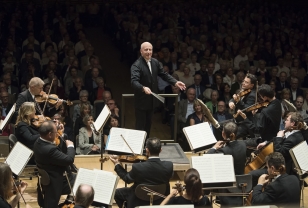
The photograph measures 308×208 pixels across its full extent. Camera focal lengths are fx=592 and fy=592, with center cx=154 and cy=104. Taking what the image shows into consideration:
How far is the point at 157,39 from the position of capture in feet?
39.5

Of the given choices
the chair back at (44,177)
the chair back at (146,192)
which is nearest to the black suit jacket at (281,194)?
the chair back at (146,192)

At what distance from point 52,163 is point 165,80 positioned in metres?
2.17

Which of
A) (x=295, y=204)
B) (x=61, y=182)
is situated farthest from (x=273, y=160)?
(x=61, y=182)

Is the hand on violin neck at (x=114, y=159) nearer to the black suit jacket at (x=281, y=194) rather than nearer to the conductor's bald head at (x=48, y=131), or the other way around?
the conductor's bald head at (x=48, y=131)

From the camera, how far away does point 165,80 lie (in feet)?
24.8

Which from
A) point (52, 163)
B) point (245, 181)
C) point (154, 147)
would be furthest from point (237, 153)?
point (52, 163)

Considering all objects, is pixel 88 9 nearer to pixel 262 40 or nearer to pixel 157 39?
pixel 157 39

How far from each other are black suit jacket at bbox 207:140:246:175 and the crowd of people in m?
0.01

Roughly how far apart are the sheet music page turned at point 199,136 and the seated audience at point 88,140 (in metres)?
1.76

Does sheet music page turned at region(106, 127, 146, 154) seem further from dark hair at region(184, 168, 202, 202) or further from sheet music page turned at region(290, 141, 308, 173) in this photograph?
sheet music page turned at region(290, 141, 308, 173)

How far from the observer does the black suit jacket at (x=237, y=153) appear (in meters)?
6.21

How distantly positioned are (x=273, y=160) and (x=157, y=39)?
683 cm

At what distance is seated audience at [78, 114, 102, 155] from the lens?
26.6 feet

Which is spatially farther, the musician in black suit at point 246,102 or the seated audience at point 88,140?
the seated audience at point 88,140
